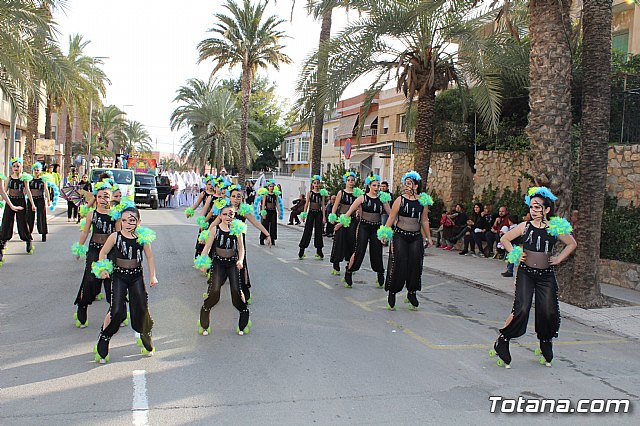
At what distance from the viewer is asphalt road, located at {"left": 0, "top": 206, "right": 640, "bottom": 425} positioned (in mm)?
4906

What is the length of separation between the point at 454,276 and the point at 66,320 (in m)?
8.28

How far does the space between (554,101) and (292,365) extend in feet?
24.5

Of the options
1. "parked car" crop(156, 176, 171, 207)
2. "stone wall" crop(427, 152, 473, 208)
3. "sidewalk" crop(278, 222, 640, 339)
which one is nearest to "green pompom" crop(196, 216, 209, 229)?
"sidewalk" crop(278, 222, 640, 339)

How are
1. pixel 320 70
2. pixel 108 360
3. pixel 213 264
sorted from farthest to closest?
1. pixel 320 70
2. pixel 213 264
3. pixel 108 360

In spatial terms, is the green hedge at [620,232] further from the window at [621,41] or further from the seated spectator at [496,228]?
the window at [621,41]

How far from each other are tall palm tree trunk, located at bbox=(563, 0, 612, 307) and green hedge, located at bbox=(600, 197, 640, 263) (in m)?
2.50

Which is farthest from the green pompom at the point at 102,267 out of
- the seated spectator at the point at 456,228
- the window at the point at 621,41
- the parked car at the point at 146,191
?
the parked car at the point at 146,191

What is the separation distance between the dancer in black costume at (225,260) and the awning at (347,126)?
33246 mm

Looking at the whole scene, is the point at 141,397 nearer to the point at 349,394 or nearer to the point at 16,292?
the point at 349,394

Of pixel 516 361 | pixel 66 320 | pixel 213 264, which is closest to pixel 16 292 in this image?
pixel 66 320

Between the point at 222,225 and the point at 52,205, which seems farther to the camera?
the point at 52,205

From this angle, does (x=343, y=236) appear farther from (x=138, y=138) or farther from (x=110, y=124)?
(x=138, y=138)

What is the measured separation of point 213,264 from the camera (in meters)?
7.18

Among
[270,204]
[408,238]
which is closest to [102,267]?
[408,238]
